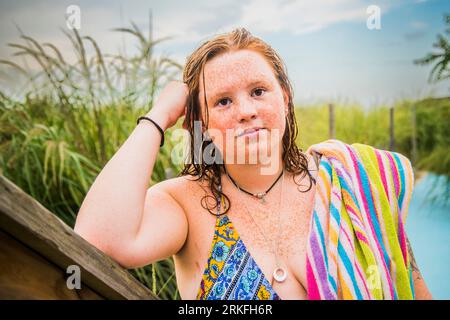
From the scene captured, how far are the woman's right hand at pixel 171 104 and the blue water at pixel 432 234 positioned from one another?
131cm

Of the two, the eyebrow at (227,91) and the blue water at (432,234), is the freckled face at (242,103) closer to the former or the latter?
the eyebrow at (227,91)

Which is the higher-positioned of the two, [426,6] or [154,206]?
[426,6]

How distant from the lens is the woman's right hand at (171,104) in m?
1.35

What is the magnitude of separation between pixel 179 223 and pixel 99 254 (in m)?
0.48

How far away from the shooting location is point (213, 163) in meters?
1.49

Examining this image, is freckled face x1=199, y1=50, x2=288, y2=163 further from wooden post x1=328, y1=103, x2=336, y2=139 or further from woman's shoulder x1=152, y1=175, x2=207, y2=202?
wooden post x1=328, y1=103, x2=336, y2=139

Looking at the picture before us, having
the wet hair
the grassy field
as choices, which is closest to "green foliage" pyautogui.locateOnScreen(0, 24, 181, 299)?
the grassy field

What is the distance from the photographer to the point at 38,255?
72 cm

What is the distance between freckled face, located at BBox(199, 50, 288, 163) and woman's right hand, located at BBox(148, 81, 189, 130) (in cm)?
12

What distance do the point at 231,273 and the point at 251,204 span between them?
25 cm

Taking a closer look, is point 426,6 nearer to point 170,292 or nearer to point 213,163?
point 213,163

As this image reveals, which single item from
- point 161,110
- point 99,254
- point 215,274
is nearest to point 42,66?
point 161,110

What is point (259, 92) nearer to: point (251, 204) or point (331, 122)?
point (251, 204)

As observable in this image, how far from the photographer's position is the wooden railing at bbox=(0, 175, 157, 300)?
2.14 ft
